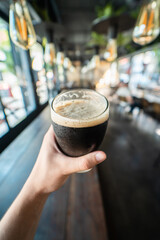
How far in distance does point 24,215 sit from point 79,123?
567 millimetres

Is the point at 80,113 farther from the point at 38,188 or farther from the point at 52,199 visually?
the point at 52,199

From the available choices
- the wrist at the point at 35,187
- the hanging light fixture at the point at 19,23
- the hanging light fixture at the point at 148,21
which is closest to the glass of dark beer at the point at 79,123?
the wrist at the point at 35,187

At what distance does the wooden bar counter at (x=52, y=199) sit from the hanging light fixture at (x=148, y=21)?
1697 mm

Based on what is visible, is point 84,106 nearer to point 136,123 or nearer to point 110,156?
point 110,156

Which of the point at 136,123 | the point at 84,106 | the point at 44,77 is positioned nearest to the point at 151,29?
the point at 84,106

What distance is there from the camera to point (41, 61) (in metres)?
2.30

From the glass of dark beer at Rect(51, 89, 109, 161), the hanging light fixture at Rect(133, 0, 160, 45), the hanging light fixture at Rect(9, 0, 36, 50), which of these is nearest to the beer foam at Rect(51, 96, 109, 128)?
the glass of dark beer at Rect(51, 89, 109, 161)

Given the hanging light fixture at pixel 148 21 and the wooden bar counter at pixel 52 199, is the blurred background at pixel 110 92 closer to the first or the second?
the hanging light fixture at pixel 148 21

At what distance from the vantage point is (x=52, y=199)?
104cm

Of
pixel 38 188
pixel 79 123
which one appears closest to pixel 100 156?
pixel 79 123

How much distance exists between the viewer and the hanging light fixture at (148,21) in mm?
1364

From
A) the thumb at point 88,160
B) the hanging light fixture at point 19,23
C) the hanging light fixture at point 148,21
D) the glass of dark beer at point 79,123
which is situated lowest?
the thumb at point 88,160

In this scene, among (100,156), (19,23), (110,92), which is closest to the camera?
(100,156)

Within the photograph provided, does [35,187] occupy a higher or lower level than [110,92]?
higher
